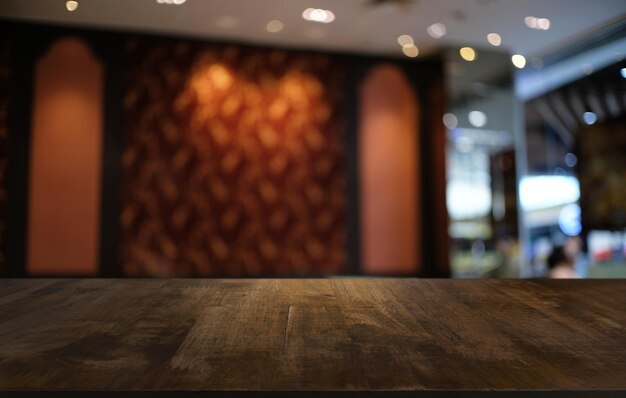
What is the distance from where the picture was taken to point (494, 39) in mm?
5848

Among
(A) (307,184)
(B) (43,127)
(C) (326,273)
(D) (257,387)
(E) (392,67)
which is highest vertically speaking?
(E) (392,67)

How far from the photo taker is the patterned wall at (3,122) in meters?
5.09

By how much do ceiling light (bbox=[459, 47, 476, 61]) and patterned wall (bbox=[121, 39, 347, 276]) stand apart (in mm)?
1449

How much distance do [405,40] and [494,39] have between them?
99cm

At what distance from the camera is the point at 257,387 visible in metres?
0.51

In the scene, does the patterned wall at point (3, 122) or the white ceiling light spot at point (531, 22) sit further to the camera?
the white ceiling light spot at point (531, 22)

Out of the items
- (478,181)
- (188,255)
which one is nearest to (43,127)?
(188,255)

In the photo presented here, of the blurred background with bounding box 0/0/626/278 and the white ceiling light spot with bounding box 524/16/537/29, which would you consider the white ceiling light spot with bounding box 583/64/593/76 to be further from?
the white ceiling light spot with bounding box 524/16/537/29

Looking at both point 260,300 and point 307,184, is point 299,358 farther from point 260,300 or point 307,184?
point 307,184

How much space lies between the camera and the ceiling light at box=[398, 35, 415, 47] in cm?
578

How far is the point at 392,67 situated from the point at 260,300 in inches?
235

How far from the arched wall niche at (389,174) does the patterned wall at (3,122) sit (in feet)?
12.3

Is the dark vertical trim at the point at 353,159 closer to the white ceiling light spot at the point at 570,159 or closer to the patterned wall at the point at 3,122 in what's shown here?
the white ceiling light spot at the point at 570,159

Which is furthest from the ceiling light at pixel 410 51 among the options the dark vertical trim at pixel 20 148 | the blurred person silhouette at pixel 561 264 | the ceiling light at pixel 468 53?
the dark vertical trim at pixel 20 148
